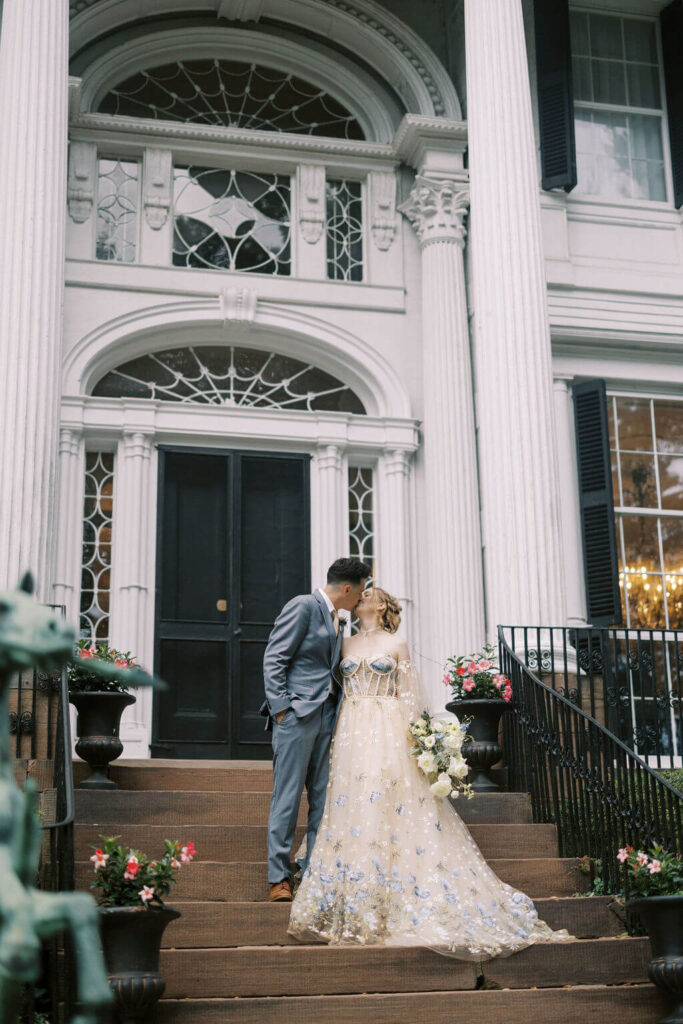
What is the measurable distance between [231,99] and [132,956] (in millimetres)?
9757

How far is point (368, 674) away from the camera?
684cm

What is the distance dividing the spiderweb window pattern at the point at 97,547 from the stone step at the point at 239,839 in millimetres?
4267

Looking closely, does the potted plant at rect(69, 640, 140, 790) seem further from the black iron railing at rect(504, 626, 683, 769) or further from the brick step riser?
the black iron railing at rect(504, 626, 683, 769)

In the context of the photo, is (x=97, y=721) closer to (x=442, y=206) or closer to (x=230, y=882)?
(x=230, y=882)

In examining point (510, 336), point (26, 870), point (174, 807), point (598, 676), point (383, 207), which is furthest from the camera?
point (383, 207)

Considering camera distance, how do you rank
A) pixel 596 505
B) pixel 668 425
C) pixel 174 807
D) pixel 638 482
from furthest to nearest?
pixel 668 425, pixel 638 482, pixel 596 505, pixel 174 807

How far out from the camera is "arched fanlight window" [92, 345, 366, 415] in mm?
11938

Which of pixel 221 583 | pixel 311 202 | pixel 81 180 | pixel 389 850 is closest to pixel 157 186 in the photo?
pixel 81 180

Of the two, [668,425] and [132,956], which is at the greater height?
[668,425]

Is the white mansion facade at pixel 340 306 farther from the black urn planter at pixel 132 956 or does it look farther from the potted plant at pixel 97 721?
the black urn planter at pixel 132 956

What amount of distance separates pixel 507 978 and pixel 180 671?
5.88 meters

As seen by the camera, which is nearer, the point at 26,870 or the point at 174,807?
the point at 26,870

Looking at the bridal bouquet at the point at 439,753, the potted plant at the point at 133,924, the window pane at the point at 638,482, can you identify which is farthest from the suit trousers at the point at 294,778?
the window pane at the point at 638,482

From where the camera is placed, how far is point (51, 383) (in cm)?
896
